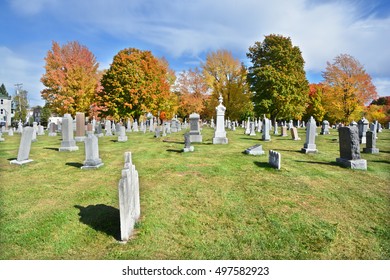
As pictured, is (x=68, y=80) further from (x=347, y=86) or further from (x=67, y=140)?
(x=347, y=86)

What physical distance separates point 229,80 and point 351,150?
32.8 meters

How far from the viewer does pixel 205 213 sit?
5445 mm

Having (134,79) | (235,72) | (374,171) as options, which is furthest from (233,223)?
(235,72)

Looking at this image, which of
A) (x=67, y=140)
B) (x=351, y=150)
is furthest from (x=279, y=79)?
(x=67, y=140)

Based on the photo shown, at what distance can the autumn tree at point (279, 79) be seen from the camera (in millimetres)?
34062

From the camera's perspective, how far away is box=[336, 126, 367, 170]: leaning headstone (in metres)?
8.80

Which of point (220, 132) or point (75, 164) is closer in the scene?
point (75, 164)

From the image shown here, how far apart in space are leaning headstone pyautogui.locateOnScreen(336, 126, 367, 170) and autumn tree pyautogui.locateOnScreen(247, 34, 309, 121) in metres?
25.9

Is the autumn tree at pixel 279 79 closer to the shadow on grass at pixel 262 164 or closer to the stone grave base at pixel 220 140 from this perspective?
the stone grave base at pixel 220 140

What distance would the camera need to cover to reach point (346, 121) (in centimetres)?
3044

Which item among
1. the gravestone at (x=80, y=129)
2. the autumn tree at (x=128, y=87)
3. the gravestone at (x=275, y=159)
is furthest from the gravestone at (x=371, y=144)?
the autumn tree at (x=128, y=87)

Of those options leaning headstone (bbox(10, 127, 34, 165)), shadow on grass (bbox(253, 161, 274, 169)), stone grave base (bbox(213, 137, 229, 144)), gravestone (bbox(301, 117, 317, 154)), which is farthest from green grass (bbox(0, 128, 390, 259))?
stone grave base (bbox(213, 137, 229, 144))

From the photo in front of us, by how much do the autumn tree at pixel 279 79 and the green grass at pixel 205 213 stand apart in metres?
26.9

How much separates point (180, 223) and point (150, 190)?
208cm
